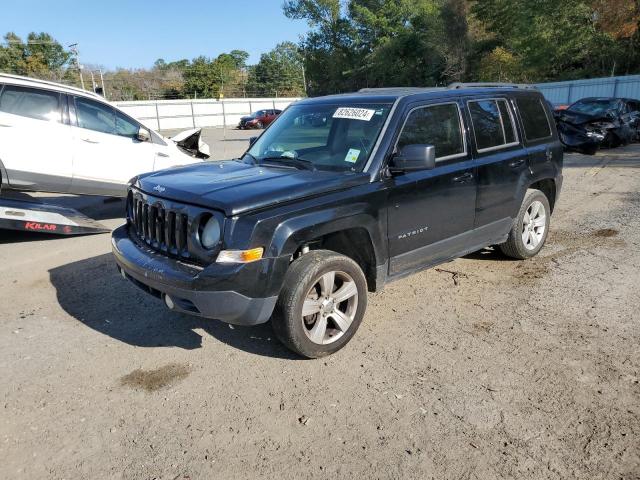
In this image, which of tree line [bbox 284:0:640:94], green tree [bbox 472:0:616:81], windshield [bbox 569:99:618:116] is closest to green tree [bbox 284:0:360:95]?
tree line [bbox 284:0:640:94]

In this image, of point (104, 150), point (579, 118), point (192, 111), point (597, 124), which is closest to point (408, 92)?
point (104, 150)

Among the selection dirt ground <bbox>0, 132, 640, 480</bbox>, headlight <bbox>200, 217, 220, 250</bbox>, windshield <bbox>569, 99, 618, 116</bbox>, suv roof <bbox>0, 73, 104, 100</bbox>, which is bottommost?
dirt ground <bbox>0, 132, 640, 480</bbox>

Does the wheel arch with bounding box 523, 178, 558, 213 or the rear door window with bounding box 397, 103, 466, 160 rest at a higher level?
the rear door window with bounding box 397, 103, 466, 160

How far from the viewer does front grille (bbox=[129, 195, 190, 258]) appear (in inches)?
141

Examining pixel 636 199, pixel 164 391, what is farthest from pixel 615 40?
pixel 164 391

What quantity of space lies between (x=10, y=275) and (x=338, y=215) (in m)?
4.20

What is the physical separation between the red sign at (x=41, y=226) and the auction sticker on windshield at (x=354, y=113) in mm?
4454

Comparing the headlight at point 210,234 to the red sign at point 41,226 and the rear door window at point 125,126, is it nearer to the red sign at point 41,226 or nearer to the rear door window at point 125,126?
the red sign at point 41,226

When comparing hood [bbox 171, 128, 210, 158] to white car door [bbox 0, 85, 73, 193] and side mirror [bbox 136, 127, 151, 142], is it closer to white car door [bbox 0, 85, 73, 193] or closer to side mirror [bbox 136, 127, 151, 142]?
side mirror [bbox 136, 127, 151, 142]

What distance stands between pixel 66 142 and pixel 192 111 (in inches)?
1695

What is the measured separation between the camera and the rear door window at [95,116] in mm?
7852

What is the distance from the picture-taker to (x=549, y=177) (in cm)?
581

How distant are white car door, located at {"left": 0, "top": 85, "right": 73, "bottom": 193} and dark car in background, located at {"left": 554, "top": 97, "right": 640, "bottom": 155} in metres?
11.9

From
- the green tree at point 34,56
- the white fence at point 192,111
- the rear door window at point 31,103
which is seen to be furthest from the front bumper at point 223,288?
the green tree at point 34,56
